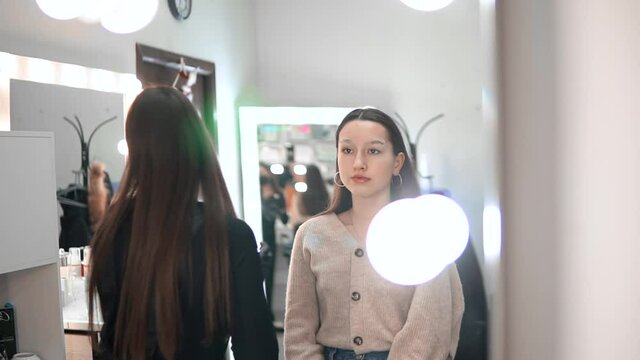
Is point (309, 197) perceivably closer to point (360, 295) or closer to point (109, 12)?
point (360, 295)

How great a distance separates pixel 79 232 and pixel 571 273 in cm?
109

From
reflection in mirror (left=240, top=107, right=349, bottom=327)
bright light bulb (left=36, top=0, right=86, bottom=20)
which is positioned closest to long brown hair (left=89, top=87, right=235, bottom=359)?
bright light bulb (left=36, top=0, right=86, bottom=20)

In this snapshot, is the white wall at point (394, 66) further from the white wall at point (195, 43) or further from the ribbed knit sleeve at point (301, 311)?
the ribbed knit sleeve at point (301, 311)

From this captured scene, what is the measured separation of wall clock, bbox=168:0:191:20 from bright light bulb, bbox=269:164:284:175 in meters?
0.46

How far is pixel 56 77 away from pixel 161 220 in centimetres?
59

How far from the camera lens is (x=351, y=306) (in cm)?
136

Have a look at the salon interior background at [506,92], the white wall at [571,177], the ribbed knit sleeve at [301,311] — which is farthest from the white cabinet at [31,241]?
the white wall at [571,177]

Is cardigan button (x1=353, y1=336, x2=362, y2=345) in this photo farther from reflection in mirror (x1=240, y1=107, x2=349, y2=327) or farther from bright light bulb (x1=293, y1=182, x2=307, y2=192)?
bright light bulb (x1=293, y1=182, x2=307, y2=192)

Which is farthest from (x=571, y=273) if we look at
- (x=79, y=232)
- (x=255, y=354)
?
(x=79, y=232)

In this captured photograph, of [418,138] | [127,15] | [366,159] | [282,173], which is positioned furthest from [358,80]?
[127,15]

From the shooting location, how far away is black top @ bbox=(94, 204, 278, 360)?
108cm

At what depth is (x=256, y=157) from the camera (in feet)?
5.97

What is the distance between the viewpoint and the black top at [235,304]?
108 centimetres

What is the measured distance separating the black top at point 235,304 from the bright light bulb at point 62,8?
62cm
